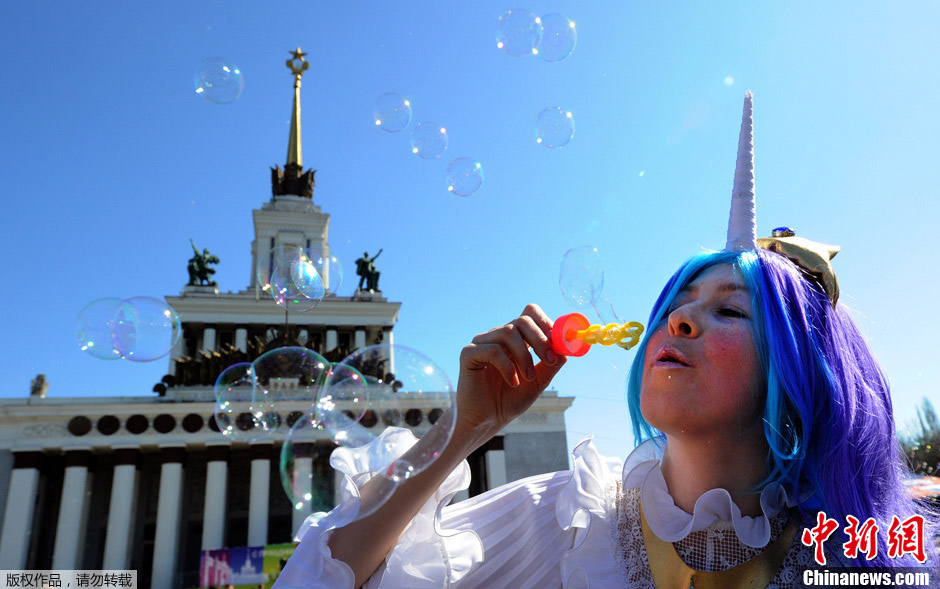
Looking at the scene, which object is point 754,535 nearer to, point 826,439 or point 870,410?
point 826,439

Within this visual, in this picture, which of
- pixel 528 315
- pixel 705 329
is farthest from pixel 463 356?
pixel 705 329

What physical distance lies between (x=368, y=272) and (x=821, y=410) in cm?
4747

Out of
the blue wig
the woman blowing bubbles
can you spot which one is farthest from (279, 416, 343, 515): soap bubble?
the blue wig

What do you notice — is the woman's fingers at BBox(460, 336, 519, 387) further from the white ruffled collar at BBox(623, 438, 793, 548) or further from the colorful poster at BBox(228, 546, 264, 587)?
the colorful poster at BBox(228, 546, 264, 587)

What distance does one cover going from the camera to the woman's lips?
5.74ft

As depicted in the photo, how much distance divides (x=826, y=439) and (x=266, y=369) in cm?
432

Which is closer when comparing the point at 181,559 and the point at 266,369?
the point at 266,369

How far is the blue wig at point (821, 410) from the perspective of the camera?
1.75 metres

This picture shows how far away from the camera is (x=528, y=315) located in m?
2.04

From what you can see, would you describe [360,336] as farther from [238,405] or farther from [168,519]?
[238,405]

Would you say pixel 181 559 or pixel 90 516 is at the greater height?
pixel 90 516

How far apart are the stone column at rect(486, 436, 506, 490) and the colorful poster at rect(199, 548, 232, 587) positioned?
572 inches

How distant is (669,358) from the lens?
Answer: 5.95 feet

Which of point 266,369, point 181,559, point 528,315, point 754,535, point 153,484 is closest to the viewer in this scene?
point 754,535
